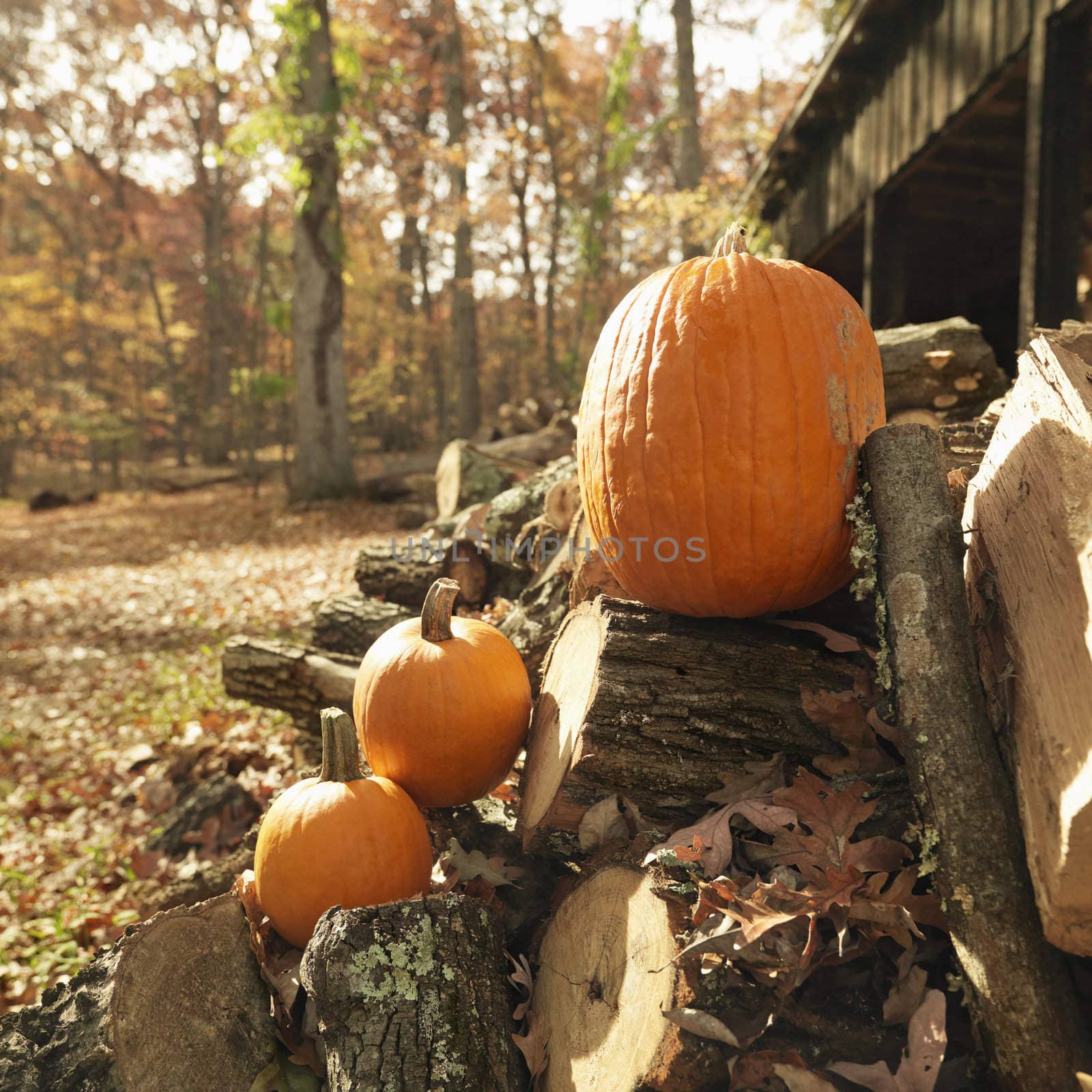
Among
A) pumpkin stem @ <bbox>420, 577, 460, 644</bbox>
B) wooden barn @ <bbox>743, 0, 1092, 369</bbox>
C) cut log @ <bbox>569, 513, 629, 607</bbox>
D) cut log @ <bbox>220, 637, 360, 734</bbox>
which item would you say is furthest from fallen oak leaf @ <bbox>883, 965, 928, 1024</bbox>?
wooden barn @ <bbox>743, 0, 1092, 369</bbox>

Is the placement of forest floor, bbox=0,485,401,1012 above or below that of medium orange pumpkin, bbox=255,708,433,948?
below

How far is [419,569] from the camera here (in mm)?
4469

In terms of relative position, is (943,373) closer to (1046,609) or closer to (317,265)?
(1046,609)

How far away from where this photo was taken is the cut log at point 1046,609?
1.21 metres

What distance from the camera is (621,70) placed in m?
11.7

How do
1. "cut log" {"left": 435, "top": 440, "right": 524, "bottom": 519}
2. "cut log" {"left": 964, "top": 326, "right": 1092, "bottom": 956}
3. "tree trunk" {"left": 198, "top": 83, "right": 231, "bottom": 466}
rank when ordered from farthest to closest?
"tree trunk" {"left": 198, "top": 83, "right": 231, "bottom": 466} → "cut log" {"left": 435, "top": 440, "right": 524, "bottom": 519} → "cut log" {"left": 964, "top": 326, "right": 1092, "bottom": 956}

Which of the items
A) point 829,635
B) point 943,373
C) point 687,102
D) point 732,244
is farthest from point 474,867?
point 687,102

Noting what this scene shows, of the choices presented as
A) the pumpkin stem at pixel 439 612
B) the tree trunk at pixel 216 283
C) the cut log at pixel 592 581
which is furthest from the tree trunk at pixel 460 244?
the pumpkin stem at pixel 439 612

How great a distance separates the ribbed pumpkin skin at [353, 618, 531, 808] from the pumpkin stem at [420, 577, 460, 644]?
0.09 feet

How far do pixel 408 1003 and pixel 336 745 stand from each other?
2.42 ft

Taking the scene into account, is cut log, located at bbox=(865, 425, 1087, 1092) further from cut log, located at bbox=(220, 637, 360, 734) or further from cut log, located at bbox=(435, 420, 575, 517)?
cut log, located at bbox=(435, 420, 575, 517)

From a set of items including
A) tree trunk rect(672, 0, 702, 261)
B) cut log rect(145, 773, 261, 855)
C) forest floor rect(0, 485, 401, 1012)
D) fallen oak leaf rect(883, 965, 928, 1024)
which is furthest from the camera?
tree trunk rect(672, 0, 702, 261)

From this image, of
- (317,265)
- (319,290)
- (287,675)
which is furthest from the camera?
(319,290)

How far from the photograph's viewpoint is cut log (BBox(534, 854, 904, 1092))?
1.40m
